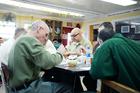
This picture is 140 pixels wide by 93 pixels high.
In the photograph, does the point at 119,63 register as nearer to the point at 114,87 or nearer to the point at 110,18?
the point at 114,87

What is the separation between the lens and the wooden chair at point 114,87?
4.26ft

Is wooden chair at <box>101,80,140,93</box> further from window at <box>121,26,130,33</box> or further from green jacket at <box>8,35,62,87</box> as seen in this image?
window at <box>121,26,130,33</box>

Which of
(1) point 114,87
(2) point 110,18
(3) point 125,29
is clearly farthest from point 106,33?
(2) point 110,18

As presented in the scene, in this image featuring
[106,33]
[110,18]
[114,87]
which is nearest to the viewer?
[114,87]

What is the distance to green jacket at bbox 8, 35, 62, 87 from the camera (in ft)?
5.49

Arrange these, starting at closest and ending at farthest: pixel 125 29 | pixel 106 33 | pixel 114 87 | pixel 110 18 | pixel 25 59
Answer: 1. pixel 114 87
2. pixel 25 59
3. pixel 106 33
4. pixel 125 29
5. pixel 110 18

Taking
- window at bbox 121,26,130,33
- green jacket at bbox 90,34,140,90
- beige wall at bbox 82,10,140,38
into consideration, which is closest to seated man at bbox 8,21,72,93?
green jacket at bbox 90,34,140,90

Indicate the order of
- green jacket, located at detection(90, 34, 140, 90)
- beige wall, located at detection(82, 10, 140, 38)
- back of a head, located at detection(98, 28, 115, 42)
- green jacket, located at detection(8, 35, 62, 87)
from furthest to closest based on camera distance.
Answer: beige wall, located at detection(82, 10, 140, 38), back of a head, located at detection(98, 28, 115, 42), green jacket, located at detection(8, 35, 62, 87), green jacket, located at detection(90, 34, 140, 90)

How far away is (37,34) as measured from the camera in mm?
1968

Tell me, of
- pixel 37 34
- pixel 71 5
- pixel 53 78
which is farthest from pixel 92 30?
pixel 37 34

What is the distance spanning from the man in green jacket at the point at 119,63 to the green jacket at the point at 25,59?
18.6 inches

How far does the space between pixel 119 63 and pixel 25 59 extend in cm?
86

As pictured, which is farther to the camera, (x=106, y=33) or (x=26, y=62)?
(x=106, y=33)

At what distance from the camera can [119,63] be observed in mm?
1475
